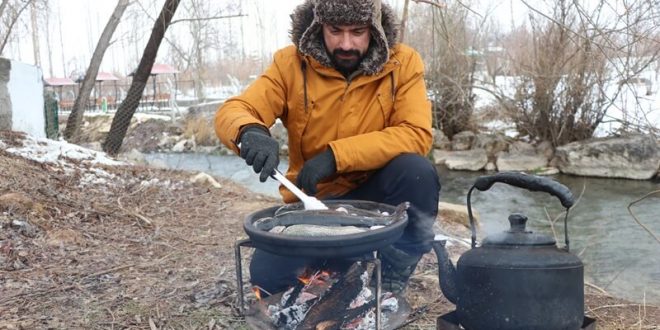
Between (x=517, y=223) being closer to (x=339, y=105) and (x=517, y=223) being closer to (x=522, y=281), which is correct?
(x=522, y=281)

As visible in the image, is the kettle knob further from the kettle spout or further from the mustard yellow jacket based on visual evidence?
the mustard yellow jacket

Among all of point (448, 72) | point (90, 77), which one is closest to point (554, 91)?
point (448, 72)

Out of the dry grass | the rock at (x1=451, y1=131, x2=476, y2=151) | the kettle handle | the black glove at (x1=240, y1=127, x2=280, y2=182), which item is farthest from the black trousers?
the dry grass

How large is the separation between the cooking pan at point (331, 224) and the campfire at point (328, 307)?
6.3 inches

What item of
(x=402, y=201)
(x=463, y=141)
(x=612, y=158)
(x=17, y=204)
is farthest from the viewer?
(x=463, y=141)

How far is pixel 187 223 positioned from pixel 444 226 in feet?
7.62

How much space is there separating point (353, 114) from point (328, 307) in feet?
2.88

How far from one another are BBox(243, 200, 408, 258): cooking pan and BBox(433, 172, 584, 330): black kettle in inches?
10.4

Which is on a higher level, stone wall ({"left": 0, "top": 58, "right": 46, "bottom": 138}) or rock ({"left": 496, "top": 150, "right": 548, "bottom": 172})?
stone wall ({"left": 0, "top": 58, "right": 46, "bottom": 138})

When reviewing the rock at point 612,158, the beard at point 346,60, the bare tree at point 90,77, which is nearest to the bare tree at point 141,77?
the bare tree at point 90,77

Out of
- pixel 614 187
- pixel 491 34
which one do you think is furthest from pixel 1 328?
pixel 491 34

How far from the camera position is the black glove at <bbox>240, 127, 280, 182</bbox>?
189cm

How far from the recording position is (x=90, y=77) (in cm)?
905

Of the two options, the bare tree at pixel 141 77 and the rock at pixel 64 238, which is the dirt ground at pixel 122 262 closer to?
the rock at pixel 64 238
